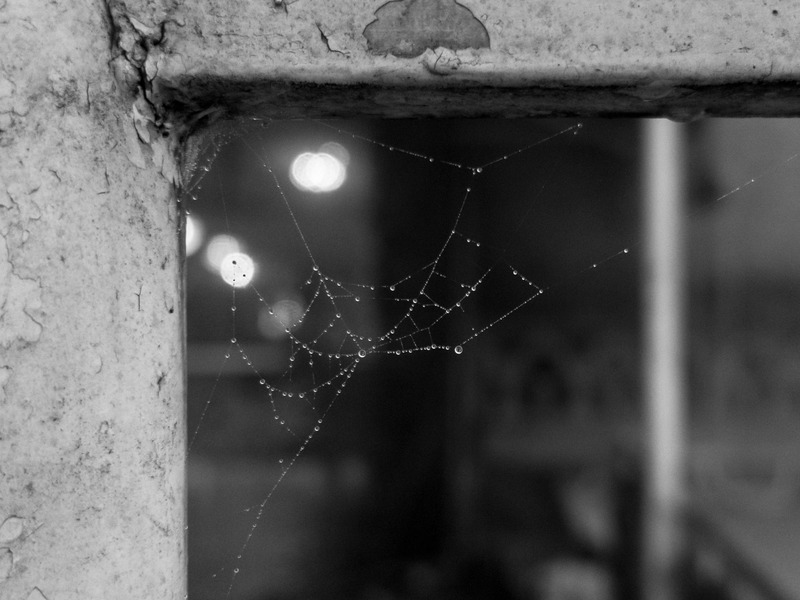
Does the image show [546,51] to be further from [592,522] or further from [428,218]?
[592,522]

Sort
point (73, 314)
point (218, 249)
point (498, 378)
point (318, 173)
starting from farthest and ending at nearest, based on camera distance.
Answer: point (498, 378)
point (318, 173)
point (218, 249)
point (73, 314)

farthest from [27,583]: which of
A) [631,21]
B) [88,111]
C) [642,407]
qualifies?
[642,407]

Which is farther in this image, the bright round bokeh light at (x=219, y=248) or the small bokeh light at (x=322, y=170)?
the small bokeh light at (x=322, y=170)

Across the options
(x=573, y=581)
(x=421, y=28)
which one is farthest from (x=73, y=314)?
(x=573, y=581)

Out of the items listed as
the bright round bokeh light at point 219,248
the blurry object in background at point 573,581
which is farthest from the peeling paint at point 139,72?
the blurry object in background at point 573,581

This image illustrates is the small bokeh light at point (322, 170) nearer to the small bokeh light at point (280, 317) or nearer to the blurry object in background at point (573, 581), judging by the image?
the small bokeh light at point (280, 317)

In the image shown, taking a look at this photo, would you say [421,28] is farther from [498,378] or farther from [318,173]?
[498,378]

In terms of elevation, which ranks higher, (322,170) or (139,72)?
(322,170)
